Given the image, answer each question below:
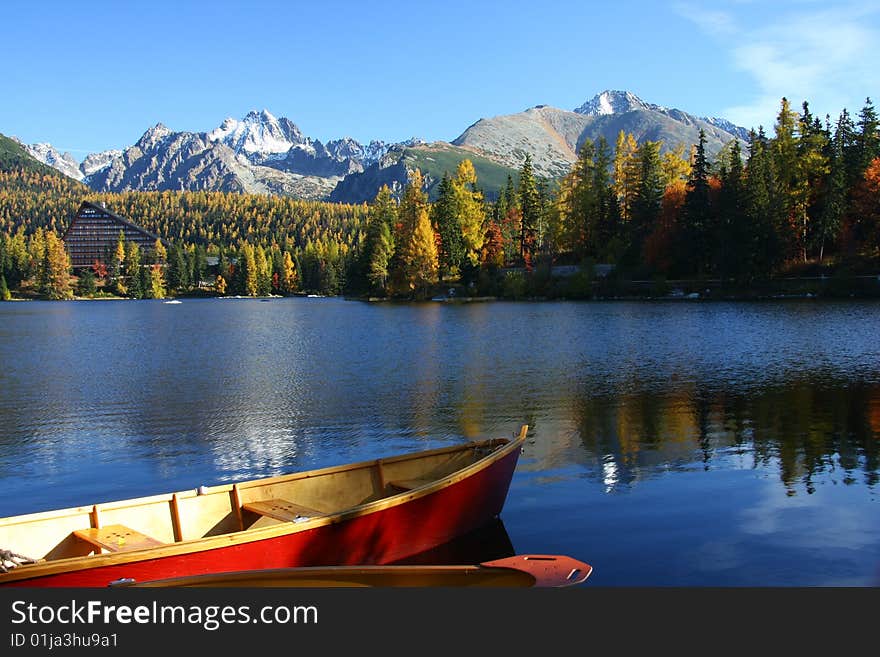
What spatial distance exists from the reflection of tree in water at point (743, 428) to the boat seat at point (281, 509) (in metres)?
8.17

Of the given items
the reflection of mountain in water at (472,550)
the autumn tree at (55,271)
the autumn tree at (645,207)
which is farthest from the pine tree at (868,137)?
the autumn tree at (55,271)

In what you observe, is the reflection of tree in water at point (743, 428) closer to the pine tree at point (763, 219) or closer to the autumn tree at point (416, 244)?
the pine tree at point (763, 219)

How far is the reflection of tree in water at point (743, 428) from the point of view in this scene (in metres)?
19.0

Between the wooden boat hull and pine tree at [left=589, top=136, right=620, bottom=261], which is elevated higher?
pine tree at [left=589, top=136, right=620, bottom=261]

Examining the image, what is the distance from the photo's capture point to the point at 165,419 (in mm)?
27250

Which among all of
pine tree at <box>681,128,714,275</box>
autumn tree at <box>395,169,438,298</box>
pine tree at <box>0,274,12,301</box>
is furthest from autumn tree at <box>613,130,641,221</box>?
pine tree at <box>0,274,12,301</box>

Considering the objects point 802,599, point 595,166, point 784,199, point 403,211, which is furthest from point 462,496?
point 403,211

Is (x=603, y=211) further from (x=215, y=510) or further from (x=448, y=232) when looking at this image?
(x=215, y=510)

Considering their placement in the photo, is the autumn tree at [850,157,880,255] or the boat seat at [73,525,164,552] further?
the autumn tree at [850,157,880,255]

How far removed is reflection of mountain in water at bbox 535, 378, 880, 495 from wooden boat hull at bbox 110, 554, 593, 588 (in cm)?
876

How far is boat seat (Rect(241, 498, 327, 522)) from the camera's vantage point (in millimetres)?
12414

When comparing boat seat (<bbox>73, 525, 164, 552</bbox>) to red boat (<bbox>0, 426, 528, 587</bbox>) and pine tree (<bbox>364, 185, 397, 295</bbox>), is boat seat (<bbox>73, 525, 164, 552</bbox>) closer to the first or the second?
red boat (<bbox>0, 426, 528, 587</bbox>)

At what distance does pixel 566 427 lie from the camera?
2420cm

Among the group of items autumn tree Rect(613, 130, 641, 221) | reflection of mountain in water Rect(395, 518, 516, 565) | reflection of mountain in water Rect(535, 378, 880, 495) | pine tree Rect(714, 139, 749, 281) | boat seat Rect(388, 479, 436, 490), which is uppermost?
autumn tree Rect(613, 130, 641, 221)
